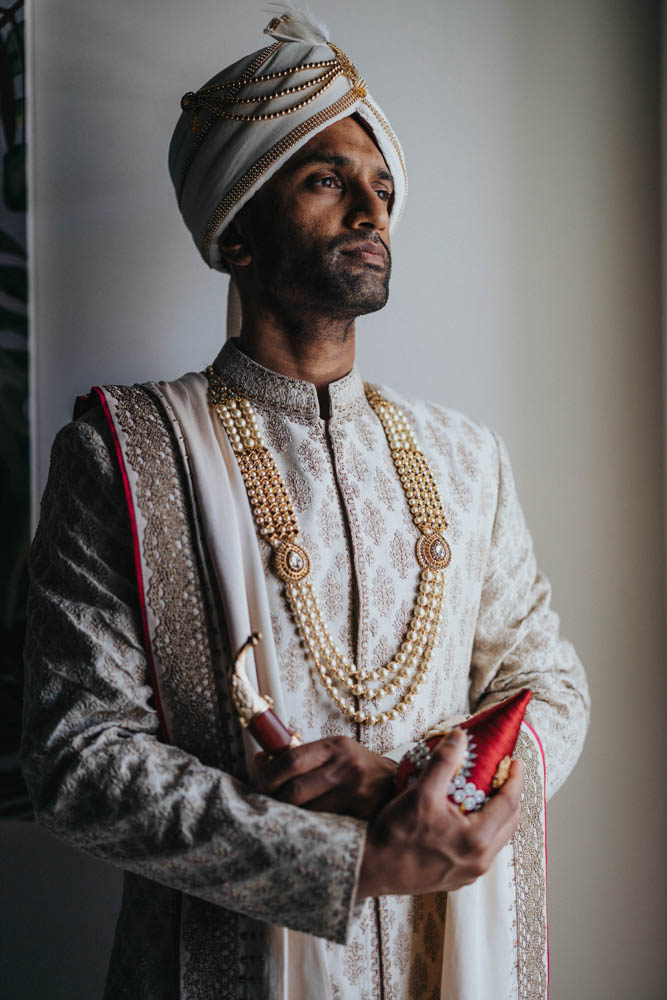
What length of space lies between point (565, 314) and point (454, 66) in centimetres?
58

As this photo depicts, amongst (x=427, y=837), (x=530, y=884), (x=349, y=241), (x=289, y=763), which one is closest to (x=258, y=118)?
(x=349, y=241)

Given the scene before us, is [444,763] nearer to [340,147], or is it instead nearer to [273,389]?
[273,389]

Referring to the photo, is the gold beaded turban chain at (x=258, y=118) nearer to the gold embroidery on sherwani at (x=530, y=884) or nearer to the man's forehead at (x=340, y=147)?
the man's forehead at (x=340, y=147)

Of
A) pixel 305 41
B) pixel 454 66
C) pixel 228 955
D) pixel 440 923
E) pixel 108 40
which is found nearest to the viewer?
pixel 228 955

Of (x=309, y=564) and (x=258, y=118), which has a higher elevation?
(x=258, y=118)

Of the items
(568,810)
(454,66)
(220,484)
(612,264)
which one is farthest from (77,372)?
(568,810)

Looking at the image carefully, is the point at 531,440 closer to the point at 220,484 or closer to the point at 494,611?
the point at 494,611

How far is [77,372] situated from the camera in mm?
1596

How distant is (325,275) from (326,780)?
72 cm

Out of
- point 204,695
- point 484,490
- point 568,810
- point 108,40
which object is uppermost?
point 108,40

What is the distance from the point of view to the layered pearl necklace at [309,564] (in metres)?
1.18

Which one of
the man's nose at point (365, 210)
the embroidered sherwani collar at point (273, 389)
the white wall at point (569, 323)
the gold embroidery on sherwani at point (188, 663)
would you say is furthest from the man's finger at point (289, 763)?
the white wall at point (569, 323)

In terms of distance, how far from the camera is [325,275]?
1241mm

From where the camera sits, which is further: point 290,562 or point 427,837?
point 290,562
